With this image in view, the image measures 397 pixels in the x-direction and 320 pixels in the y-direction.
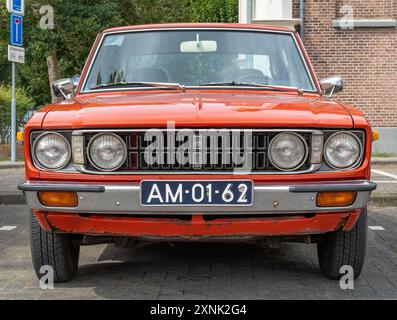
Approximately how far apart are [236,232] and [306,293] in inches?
26.7

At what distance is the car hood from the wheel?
0.79 m

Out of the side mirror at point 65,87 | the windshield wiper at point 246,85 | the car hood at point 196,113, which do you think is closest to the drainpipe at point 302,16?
the side mirror at point 65,87

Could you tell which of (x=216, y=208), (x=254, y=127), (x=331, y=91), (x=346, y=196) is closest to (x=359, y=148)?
(x=346, y=196)

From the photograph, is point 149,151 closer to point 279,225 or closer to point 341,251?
point 279,225

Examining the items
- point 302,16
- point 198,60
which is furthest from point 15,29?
point 198,60

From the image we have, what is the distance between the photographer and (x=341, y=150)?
389 centimetres

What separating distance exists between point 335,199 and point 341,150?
0.93 feet

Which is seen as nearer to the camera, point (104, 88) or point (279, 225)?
point (279, 225)

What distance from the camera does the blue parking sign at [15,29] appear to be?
14.2m

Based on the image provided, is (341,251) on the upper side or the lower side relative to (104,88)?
lower

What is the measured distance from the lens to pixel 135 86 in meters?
4.83

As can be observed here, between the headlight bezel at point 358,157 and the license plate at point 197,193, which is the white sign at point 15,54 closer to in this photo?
the license plate at point 197,193

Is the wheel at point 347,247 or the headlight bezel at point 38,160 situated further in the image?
the wheel at point 347,247

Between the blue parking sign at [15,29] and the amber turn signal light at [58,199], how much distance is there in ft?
36.4
